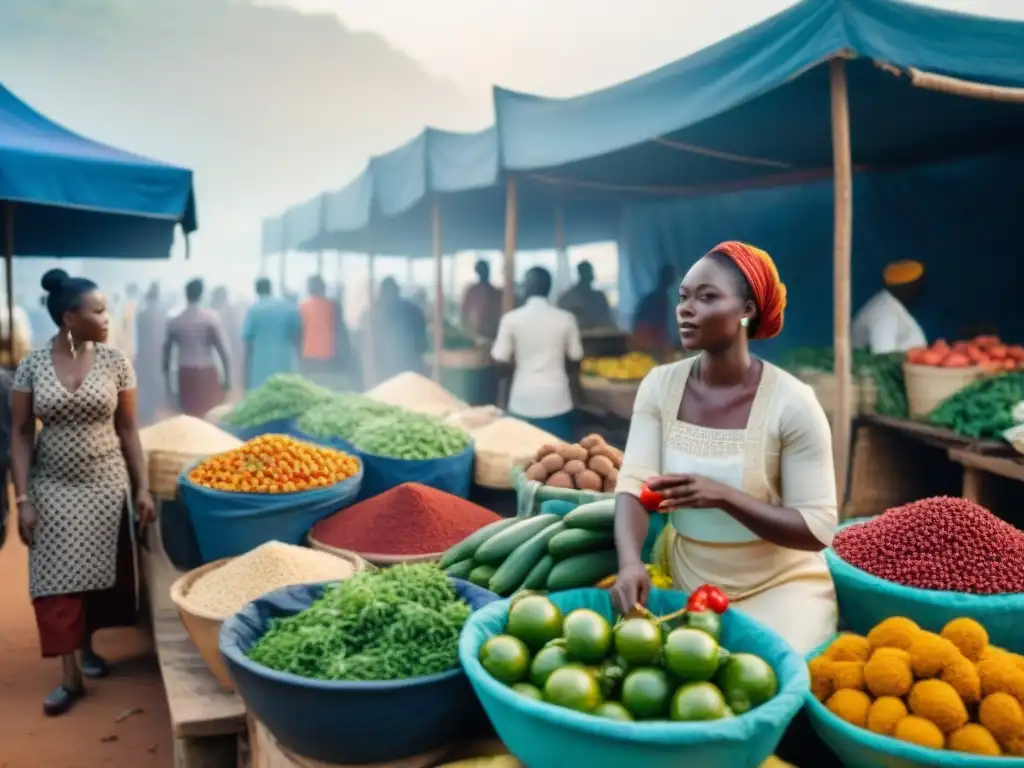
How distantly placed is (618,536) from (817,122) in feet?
14.6

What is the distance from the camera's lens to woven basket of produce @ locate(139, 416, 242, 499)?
3.97 meters

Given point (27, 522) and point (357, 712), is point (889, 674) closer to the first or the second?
point (357, 712)

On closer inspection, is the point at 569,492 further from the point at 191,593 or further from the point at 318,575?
the point at 191,593

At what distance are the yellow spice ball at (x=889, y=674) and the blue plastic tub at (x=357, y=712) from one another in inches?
32.9

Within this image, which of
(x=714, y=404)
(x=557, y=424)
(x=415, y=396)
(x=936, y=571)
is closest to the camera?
(x=714, y=404)

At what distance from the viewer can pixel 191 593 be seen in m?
2.66

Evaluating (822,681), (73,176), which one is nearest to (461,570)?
(822,681)

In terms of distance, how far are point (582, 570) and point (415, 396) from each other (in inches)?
138

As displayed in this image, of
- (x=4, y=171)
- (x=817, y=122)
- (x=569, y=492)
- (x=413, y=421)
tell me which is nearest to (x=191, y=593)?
(x=569, y=492)

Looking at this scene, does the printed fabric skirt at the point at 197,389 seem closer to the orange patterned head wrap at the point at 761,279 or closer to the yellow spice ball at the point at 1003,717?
the orange patterned head wrap at the point at 761,279

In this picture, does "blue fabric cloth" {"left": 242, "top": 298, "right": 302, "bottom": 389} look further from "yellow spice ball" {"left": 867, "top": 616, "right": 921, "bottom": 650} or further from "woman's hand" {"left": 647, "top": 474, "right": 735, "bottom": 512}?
"yellow spice ball" {"left": 867, "top": 616, "right": 921, "bottom": 650}

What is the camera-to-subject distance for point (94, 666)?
386 centimetres

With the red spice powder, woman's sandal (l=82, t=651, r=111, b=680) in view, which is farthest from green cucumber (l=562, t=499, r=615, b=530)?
woman's sandal (l=82, t=651, r=111, b=680)

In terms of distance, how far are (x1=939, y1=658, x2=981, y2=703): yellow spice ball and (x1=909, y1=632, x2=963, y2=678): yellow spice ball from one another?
0.01m
